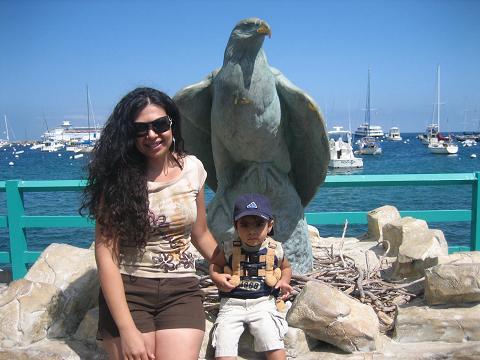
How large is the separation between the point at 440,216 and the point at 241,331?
2.89 metres

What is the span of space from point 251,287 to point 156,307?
1.63ft

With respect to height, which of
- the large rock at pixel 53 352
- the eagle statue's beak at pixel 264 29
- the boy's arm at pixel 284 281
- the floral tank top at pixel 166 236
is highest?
the eagle statue's beak at pixel 264 29

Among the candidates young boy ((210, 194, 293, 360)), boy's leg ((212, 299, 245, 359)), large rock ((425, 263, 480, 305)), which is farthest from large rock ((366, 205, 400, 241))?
boy's leg ((212, 299, 245, 359))

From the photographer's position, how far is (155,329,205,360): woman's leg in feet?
6.84

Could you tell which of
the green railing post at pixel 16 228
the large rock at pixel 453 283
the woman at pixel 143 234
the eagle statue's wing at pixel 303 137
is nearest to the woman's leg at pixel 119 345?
the woman at pixel 143 234

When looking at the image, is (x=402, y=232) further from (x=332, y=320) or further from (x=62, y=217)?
(x=62, y=217)

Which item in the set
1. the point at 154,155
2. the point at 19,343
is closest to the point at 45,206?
the point at 19,343

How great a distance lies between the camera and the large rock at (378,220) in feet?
15.6

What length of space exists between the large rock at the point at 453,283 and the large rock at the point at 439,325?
7 cm

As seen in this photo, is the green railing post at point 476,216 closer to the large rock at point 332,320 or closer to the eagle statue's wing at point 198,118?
the large rock at point 332,320

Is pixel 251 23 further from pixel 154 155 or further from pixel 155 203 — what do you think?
pixel 155 203

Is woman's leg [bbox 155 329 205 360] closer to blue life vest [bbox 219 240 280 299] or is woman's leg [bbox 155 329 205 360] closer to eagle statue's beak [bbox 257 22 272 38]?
blue life vest [bbox 219 240 280 299]

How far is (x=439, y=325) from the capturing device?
2756mm

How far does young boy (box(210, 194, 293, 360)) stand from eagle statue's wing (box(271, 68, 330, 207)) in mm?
876
